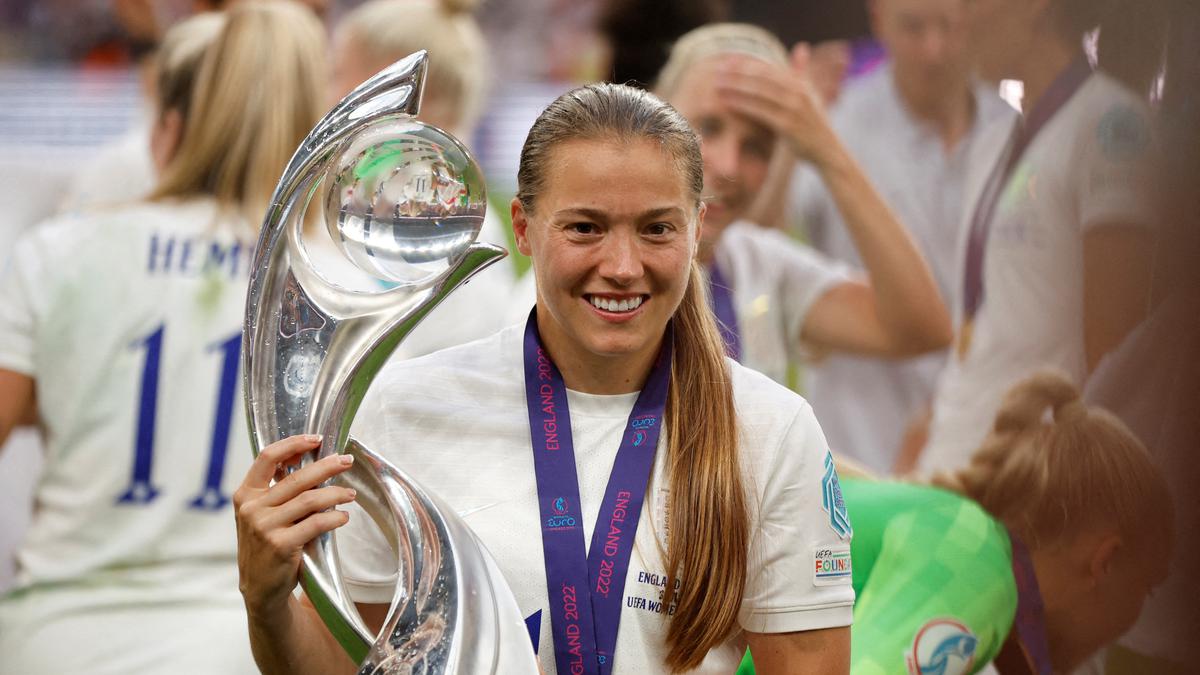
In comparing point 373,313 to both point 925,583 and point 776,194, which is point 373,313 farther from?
point 776,194

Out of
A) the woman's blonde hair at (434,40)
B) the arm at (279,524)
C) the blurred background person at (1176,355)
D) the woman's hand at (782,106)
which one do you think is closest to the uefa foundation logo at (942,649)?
the blurred background person at (1176,355)

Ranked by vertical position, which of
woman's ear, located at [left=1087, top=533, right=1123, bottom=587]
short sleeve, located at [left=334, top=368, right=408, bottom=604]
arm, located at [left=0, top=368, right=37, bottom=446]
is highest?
short sleeve, located at [left=334, top=368, right=408, bottom=604]

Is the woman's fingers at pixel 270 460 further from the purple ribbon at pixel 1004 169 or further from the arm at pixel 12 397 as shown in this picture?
the purple ribbon at pixel 1004 169

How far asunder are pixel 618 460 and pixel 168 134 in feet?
4.58

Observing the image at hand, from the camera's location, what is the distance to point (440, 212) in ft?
4.37

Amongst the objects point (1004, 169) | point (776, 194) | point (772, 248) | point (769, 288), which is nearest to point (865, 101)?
point (776, 194)

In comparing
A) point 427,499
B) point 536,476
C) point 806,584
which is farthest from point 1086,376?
point 427,499

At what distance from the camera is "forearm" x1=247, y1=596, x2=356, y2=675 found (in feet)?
4.36

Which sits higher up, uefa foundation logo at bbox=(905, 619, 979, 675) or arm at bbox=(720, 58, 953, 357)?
arm at bbox=(720, 58, 953, 357)

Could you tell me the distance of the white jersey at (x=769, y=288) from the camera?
292cm

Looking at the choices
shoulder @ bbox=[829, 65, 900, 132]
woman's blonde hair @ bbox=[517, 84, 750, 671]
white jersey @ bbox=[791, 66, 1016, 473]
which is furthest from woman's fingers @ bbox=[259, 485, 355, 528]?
shoulder @ bbox=[829, 65, 900, 132]

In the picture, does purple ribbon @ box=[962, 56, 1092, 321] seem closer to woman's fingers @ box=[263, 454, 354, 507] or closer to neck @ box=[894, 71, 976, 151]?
neck @ box=[894, 71, 976, 151]

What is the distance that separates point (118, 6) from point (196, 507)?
8.31 ft

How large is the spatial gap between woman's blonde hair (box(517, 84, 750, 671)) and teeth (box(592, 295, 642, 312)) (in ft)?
0.40
